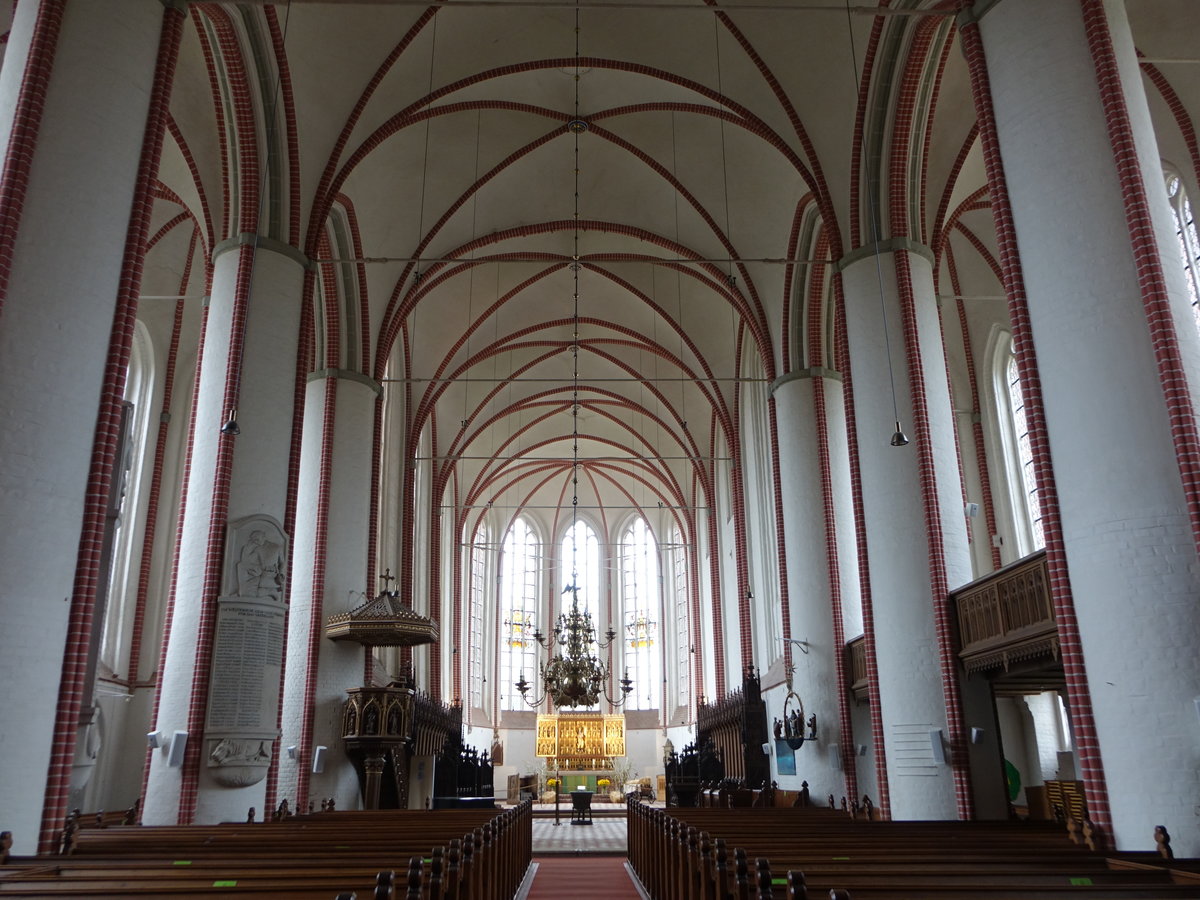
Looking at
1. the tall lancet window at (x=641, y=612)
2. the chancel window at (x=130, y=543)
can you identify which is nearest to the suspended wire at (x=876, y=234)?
the chancel window at (x=130, y=543)

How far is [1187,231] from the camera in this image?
1427cm

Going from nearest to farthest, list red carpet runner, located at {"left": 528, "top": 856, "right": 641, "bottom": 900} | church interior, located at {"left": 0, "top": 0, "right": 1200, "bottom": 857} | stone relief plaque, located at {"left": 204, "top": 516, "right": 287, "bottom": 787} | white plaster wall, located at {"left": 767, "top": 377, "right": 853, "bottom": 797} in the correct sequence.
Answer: church interior, located at {"left": 0, "top": 0, "right": 1200, "bottom": 857}, red carpet runner, located at {"left": 528, "top": 856, "right": 641, "bottom": 900}, stone relief plaque, located at {"left": 204, "top": 516, "right": 287, "bottom": 787}, white plaster wall, located at {"left": 767, "top": 377, "right": 853, "bottom": 797}

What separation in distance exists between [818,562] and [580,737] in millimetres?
19742

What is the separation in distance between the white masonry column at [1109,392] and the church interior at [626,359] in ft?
0.12

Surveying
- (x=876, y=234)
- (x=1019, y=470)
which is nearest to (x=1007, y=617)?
(x=876, y=234)

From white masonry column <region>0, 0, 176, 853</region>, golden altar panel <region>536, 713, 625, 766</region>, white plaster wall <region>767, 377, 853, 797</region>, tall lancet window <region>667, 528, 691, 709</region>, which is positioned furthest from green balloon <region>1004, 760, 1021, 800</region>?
golden altar panel <region>536, 713, 625, 766</region>

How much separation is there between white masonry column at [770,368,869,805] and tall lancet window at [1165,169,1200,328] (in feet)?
19.3

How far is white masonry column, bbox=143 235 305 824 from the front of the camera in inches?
458

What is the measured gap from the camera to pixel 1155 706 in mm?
7844

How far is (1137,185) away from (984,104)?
Answer: 197 cm

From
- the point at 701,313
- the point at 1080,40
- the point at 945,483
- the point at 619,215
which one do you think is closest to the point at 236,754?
the point at 945,483

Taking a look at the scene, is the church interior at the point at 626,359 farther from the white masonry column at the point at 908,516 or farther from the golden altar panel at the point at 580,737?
the golden altar panel at the point at 580,737

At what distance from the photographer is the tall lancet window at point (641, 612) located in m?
37.9

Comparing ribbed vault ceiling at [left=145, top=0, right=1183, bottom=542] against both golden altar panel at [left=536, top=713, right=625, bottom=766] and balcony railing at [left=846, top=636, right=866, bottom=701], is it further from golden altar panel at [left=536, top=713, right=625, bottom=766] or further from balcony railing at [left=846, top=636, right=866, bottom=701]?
golden altar panel at [left=536, top=713, right=625, bottom=766]
